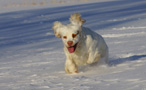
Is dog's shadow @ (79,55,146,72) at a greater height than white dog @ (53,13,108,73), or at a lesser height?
lesser

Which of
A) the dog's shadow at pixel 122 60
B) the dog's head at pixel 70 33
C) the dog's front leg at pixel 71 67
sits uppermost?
the dog's head at pixel 70 33

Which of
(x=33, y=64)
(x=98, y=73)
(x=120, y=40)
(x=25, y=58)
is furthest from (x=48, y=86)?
(x=120, y=40)

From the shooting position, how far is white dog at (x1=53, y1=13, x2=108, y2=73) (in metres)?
6.38

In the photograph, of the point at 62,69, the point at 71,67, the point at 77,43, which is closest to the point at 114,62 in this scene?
the point at 62,69

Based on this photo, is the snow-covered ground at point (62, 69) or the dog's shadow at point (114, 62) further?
the dog's shadow at point (114, 62)

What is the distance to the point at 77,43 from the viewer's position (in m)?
6.48

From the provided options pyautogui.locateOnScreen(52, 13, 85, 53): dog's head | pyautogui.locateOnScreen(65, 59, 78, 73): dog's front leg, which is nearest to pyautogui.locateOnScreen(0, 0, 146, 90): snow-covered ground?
pyautogui.locateOnScreen(65, 59, 78, 73): dog's front leg

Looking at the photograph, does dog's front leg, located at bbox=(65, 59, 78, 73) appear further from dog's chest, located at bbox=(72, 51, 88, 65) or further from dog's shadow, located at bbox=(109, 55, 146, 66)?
dog's shadow, located at bbox=(109, 55, 146, 66)

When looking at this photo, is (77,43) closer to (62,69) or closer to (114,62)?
(62,69)

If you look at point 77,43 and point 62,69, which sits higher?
point 77,43

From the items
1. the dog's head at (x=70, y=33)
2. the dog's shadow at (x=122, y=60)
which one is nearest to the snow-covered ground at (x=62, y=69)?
the dog's shadow at (x=122, y=60)

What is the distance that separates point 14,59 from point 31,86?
344 cm

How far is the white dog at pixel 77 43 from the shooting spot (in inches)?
251

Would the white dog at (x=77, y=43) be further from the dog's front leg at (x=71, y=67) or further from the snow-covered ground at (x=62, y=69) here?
the snow-covered ground at (x=62, y=69)
